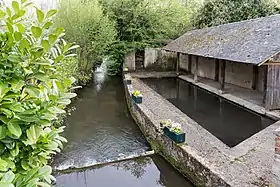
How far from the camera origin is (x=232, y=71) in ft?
53.1

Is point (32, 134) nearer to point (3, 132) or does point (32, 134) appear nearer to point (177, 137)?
point (3, 132)

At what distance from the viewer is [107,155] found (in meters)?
8.22

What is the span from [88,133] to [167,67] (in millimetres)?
13689

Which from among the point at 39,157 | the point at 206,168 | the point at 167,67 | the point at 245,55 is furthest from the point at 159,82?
the point at 39,157

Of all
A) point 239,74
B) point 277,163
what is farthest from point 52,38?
point 239,74

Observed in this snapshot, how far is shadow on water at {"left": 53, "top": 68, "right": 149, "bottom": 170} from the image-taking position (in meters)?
8.09

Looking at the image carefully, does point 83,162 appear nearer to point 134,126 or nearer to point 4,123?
point 134,126

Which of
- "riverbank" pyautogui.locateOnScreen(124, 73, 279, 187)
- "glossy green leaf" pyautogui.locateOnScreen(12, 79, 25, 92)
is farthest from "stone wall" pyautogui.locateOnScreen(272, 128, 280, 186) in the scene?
"glossy green leaf" pyautogui.locateOnScreen(12, 79, 25, 92)

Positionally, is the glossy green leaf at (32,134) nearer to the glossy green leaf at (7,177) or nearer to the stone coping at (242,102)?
the glossy green leaf at (7,177)

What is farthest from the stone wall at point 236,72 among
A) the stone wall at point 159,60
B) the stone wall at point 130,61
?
the stone wall at point 130,61

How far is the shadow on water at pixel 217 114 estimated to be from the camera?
29.6 ft

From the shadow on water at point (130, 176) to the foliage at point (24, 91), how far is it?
210 inches

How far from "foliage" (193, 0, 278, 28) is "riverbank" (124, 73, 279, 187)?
15.5m

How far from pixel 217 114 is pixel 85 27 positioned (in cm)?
949
